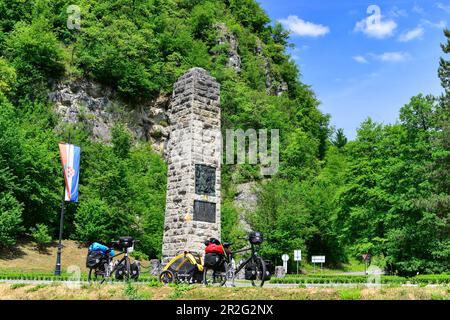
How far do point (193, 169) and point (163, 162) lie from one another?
96.0ft

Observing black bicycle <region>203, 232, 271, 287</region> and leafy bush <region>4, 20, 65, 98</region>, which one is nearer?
black bicycle <region>203, 232, 271, 287</region>

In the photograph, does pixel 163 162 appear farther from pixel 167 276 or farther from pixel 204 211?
pixel 167 276

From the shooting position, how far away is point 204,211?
17906mm

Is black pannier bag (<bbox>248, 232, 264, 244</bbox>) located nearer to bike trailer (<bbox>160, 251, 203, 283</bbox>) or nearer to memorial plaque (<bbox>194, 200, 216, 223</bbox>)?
bike trailer (<bbox>160, 251, 203, 283</bbox>)

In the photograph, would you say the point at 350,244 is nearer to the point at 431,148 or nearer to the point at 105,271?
the point at 431,148

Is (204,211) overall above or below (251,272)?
above

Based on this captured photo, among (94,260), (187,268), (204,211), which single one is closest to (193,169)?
(204,211)

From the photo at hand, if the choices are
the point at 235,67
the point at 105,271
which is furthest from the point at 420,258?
the point at 235,67

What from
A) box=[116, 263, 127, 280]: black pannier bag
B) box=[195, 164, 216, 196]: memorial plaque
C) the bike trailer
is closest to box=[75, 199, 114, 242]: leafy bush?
box=[195, 164, 216, 196]: memorial plaque

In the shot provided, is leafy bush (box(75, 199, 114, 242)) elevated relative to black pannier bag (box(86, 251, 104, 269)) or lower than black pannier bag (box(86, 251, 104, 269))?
elevated

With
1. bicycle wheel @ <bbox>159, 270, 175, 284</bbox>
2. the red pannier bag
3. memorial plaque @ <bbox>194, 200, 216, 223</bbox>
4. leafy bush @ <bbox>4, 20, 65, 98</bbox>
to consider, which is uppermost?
leafy bush @ <bbox>4, 20, 65, 98</bbox>

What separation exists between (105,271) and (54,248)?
2189 cm

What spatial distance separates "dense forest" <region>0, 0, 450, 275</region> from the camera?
98.9 feet

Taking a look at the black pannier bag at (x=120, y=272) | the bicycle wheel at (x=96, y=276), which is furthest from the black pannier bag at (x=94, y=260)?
the black pannier bag at (x=120, y=272)
